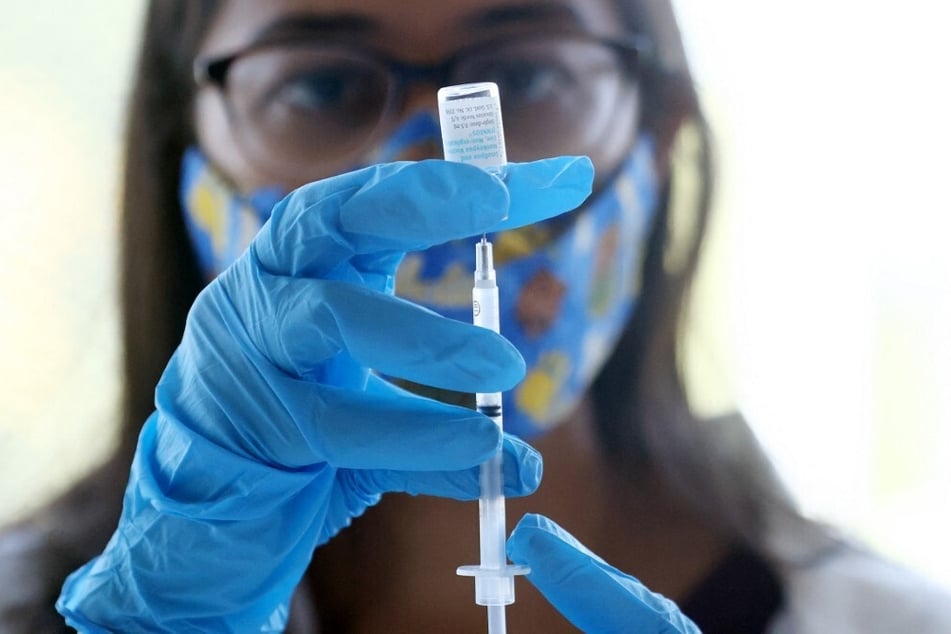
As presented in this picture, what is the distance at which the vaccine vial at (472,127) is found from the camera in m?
0.93

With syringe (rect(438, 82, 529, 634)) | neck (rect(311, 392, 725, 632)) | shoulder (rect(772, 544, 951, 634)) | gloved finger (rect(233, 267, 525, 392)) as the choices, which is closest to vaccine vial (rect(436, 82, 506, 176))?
syringe (rect(438, 82, 529, 634))

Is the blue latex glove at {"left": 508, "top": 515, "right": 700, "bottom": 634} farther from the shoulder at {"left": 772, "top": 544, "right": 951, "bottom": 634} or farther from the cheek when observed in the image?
the cheek

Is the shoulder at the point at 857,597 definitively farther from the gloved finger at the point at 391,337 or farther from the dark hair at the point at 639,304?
the gloved finger at the point at 391,337

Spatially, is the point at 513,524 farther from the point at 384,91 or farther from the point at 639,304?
the point at 384,91

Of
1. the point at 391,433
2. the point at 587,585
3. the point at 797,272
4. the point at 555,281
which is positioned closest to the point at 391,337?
the point at 391,433

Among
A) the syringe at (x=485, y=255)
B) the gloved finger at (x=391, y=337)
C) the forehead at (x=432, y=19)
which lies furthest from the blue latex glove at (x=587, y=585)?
the forehead at (x=432, y=19)

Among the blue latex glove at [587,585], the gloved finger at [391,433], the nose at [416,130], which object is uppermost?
the nose at [416,130]

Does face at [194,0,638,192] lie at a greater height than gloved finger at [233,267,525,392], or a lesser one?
greater

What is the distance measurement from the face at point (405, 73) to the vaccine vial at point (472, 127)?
472 millimetres

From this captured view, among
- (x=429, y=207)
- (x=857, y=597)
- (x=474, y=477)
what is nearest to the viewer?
(x=429, y=207)

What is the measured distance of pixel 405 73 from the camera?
1.42 m

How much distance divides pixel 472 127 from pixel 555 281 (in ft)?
1.63

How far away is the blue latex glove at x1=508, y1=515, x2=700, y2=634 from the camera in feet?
3.17

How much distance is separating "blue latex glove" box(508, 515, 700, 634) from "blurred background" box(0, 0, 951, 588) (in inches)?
20.2
